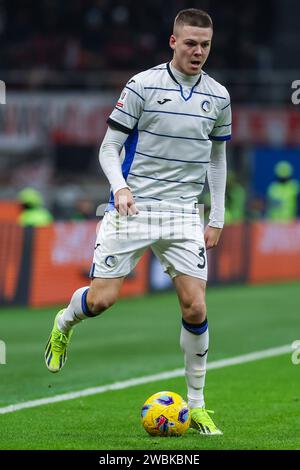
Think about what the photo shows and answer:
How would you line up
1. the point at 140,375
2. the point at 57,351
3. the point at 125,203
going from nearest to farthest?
the point at 125,203 < the point at 57,351 < the point at 140,375

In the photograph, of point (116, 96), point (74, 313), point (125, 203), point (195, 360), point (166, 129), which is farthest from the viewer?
point (116, 96)

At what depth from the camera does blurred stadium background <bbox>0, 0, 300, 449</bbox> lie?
901 centimetres

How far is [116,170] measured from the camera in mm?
7469

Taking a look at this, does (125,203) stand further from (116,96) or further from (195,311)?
(116,96)

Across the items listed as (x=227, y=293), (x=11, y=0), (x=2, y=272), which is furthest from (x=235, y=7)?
(x=2, y=272)

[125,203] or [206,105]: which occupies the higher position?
[206,105]

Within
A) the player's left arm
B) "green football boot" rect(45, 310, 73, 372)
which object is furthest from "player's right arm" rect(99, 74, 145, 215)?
"green football boot" rect(45, 310, 73, 372)

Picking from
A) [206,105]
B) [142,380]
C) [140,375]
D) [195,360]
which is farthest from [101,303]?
[140,375]

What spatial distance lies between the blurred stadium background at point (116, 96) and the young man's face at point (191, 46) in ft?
47.0

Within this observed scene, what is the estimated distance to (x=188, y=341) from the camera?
7664 mm

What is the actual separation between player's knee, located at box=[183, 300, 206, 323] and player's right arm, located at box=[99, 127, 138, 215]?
0.70 m

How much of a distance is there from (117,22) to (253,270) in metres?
12.7

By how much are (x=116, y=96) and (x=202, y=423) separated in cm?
2250

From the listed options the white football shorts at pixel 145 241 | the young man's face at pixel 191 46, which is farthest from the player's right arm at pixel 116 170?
the young man's face at pixel 191 46
